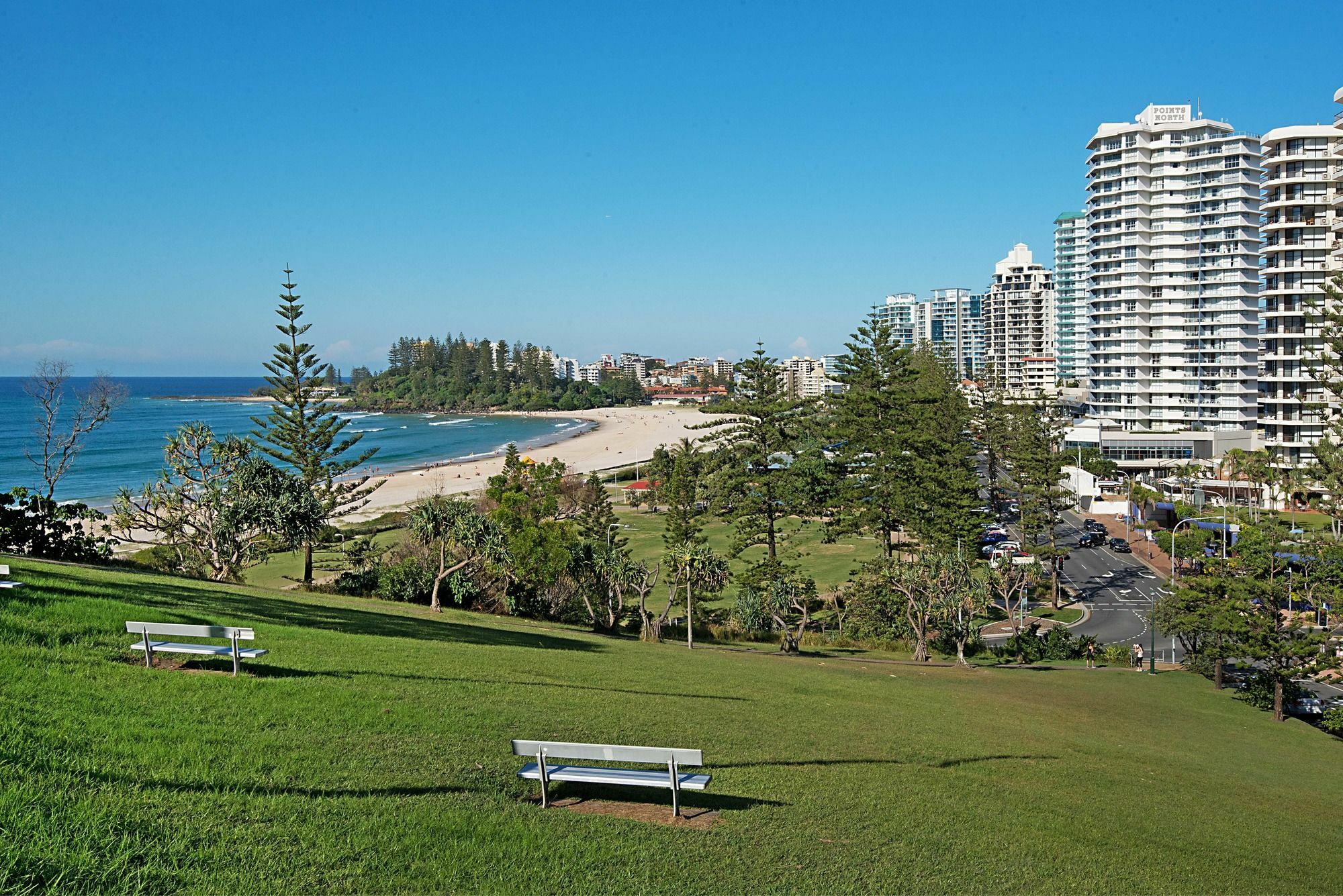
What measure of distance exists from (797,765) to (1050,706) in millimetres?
8949

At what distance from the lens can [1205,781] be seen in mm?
10211

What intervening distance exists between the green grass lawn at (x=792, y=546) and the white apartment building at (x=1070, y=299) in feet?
164

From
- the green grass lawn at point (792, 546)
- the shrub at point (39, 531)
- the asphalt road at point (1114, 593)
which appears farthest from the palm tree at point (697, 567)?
the asphalt road at point (1114, 593)

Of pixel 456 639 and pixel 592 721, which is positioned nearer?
pixel 592 721

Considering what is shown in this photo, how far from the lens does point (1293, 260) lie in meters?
48.0

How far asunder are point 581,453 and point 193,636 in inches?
3212

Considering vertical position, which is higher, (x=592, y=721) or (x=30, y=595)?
(x=30, y=595)

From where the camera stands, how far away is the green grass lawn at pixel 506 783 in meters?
4.60

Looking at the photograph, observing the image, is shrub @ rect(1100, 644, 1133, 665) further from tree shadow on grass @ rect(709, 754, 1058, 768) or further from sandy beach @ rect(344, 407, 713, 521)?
tree shadow on grass @ rect(709, 754, 1058, 768)

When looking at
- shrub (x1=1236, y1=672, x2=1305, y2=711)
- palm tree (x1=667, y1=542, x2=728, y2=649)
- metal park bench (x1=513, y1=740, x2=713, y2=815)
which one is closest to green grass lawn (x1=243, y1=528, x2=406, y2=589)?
palm tree (x1=667, y1=542, x2=728, y2=649)

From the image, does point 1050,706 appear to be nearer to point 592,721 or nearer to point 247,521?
point 592,721

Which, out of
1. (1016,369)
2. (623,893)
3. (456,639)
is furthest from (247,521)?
(1016,369)

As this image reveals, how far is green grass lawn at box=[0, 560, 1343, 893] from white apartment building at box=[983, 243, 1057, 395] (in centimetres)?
10557

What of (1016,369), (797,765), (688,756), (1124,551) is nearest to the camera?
(688,756)
